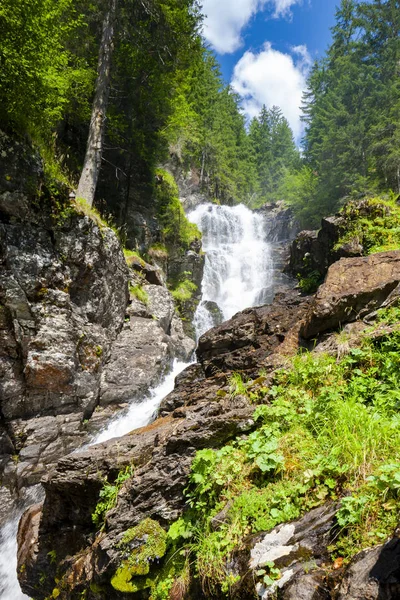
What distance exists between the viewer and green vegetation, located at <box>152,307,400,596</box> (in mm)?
2340

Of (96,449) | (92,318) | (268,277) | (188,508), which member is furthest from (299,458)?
(268,277)

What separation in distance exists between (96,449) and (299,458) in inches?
116

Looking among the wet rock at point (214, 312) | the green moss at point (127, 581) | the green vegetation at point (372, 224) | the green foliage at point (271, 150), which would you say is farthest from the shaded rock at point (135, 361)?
the green foliage at point (271, 150)

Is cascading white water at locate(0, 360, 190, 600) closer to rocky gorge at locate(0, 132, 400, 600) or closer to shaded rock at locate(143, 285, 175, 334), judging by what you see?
rocky gorge at locate(0, 132, 400, 600)

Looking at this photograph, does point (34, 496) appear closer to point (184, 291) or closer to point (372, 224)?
point (184, 291)

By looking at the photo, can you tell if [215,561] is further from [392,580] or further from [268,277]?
[268,277]

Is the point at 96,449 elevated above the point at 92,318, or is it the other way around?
the point at 92,318

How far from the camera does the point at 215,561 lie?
106 inches

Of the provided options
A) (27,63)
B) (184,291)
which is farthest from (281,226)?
(27,63)

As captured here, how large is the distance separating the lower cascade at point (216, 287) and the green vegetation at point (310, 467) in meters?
4.52

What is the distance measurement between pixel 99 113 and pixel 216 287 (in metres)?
11.9

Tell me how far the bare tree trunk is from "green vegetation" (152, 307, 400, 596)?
370 inches

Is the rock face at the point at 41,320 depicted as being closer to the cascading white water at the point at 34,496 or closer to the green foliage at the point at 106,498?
the cascading white water at the point at 34,496

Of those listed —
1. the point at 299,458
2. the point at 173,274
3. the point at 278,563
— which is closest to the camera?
the point at 278,563
